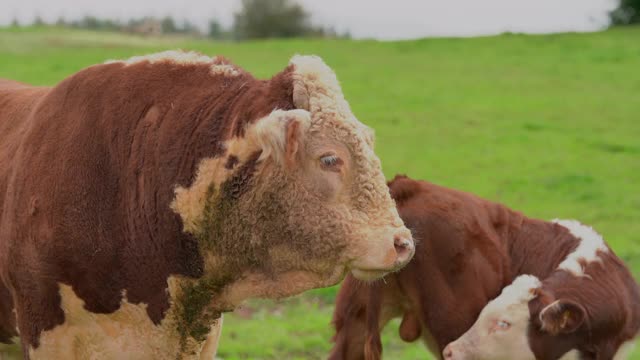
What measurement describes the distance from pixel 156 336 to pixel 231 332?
464cm

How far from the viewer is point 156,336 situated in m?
4.26

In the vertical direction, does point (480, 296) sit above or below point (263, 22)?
above

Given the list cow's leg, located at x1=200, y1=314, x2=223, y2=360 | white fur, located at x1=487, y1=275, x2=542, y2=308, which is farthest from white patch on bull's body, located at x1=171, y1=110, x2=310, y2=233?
white fur, located at x1=487, y1=275, x2=542, y2=308

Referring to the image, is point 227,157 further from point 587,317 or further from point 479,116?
point 479,116

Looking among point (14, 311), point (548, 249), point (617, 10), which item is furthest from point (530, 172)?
point (617, 10)

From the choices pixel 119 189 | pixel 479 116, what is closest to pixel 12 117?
pixel 119 189

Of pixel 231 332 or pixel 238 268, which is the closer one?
pixel 238 268

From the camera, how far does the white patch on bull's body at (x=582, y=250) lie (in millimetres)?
6762

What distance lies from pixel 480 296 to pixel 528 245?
0.62m

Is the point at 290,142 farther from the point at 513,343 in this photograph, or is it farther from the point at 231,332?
the point at 231,332

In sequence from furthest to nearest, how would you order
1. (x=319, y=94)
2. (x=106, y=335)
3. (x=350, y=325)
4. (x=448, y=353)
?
(x=350, y=325)
(x=448, y=353)
(x=106, y=335)
(x=319, y=94)

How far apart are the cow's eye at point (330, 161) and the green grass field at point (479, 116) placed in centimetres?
462

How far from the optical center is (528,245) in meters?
6.95

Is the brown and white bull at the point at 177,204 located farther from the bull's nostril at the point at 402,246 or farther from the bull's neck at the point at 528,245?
the bull's neck at the point at 528,245
